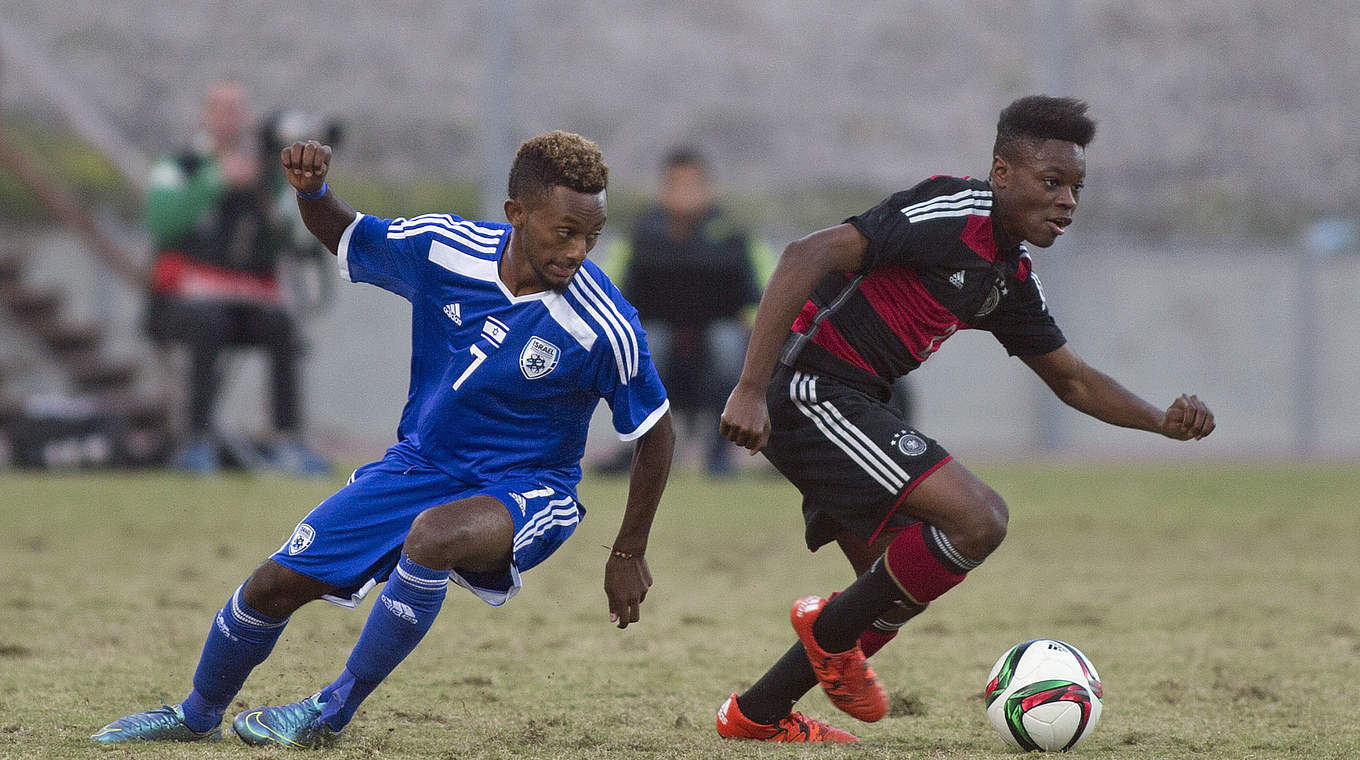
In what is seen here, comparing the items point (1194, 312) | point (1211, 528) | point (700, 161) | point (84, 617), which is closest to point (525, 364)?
point (84, 617)

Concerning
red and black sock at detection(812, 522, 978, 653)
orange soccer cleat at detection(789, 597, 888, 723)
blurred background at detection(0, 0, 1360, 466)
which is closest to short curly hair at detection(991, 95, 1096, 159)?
red and black sock at detection(812, 522, 978, 653)

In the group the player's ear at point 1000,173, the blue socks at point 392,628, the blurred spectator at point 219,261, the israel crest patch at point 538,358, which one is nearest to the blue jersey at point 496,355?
the israel crest patch at point 538,358

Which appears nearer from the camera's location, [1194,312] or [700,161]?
[700,161]

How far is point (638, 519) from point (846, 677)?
670 mm

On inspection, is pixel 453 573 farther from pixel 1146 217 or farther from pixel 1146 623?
pixel 1146 217

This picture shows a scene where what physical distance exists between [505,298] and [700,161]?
26.1 feet

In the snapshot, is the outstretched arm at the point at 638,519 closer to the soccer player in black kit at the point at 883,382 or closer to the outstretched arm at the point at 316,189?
the soccer player in black kit at the point at 883,382

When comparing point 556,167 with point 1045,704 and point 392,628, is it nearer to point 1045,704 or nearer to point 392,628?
point 392,628

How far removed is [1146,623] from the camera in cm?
592

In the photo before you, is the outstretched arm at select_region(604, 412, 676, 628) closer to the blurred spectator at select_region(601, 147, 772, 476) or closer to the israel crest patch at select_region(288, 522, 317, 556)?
the israel crest patch at select_region(288, 522, 317, 556)

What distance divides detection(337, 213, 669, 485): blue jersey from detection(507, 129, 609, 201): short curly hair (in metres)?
0.18

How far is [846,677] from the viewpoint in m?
4.01

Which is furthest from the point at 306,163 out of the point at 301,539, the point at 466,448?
the point at 301,539

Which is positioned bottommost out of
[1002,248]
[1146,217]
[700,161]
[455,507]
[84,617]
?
[84,617]
